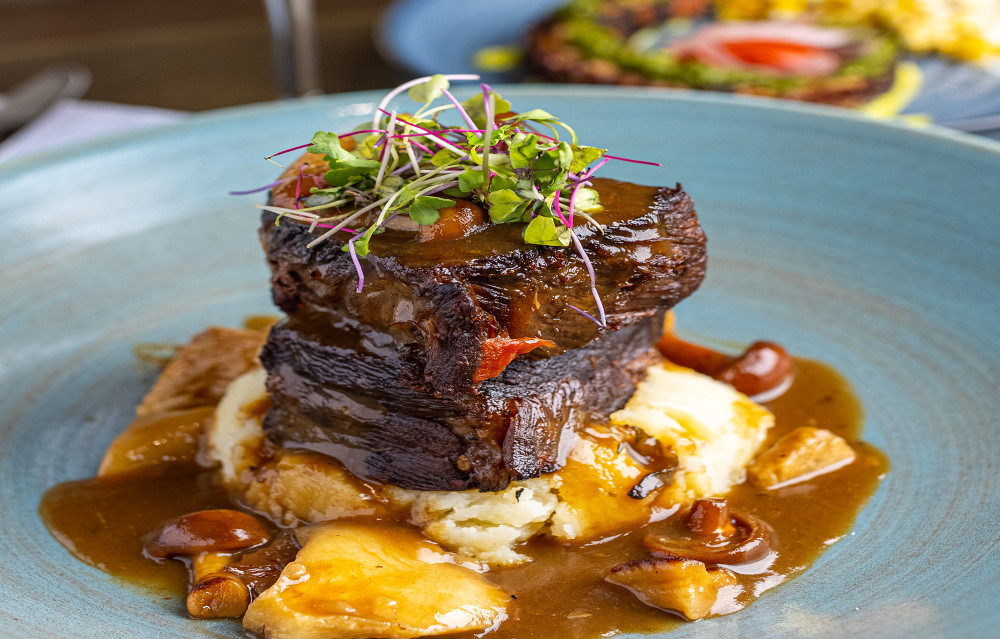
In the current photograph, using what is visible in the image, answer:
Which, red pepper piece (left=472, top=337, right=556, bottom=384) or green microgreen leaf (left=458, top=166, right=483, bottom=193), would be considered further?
green microgreen leaf (left=458, top=166, right=483, bottom=193)

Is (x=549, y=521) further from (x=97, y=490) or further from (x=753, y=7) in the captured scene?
Result: (x=753, y=7)

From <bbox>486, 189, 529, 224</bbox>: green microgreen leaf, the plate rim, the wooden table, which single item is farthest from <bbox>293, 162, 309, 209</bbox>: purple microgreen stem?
the wooden table

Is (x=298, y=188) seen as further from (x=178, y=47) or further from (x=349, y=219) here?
(x=178, y=47)

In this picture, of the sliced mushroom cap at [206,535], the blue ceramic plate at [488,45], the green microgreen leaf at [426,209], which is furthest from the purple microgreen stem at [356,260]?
the blue ceramic plate at [488,45]

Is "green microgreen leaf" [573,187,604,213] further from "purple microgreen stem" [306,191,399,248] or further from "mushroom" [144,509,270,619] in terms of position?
"mushroom" [144,509,270,619]

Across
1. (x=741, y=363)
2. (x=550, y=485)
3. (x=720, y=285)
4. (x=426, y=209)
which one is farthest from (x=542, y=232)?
(x=720, y=285)

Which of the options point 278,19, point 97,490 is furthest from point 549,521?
point 278,19
